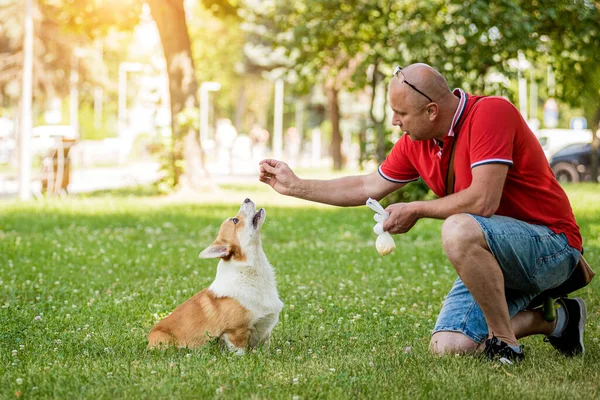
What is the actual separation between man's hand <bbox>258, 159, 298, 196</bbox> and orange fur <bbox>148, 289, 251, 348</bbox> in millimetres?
807

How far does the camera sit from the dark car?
3014 cm

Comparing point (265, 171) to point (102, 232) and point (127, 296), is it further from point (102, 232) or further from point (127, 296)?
point (102, 232)

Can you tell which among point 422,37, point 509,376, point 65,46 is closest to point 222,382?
point 509,376

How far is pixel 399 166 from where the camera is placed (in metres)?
5.73

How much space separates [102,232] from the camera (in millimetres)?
12828

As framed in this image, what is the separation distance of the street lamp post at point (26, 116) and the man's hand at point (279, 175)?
14.3m

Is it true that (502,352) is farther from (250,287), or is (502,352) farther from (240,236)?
(240,236)

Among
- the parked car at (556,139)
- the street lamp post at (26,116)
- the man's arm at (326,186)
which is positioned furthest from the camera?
the parked car at (556,139)

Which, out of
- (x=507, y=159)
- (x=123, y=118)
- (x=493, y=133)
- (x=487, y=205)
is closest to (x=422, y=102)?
(x=493, y=133)

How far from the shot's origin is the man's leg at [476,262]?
16.1ft

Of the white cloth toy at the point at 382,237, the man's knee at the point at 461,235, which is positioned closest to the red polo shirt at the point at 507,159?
the man's knee at the point at 461,235

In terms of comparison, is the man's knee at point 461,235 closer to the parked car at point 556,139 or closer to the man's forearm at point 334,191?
the man's forearm at point 334,191

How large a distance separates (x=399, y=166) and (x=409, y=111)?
717 millimetres

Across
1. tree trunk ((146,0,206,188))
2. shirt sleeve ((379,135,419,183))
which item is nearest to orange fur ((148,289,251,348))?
shirt sleeve ((379,135,419,183))
